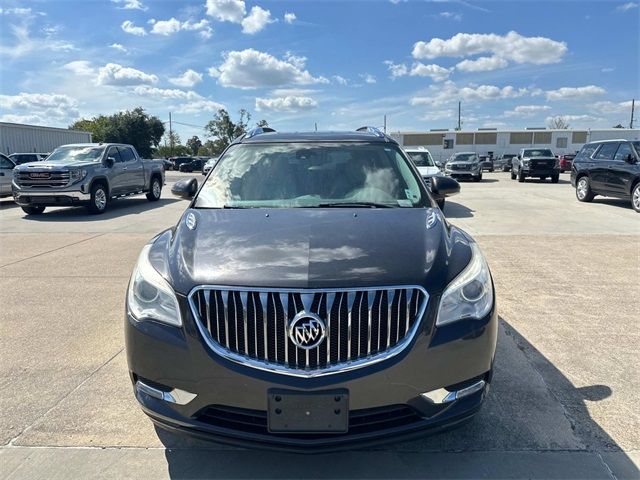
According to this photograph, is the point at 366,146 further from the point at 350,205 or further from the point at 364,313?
Answer: the point at 364,313

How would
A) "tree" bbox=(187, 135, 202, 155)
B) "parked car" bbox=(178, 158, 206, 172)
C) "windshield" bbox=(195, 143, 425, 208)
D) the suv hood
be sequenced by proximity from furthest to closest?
"tree" bbox=(187, 135, 202, 155) → "parked car" bbox=(178, 158, 206, 172) → "windshield" bbox=(195, 143, 425, 208) → the suv hood

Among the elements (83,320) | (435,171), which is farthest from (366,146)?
(435,171)

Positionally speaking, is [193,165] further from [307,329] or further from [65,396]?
[307,329]

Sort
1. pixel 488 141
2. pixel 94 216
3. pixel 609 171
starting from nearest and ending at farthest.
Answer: pixel 94 216, pixel 609 171, pixel 488 141

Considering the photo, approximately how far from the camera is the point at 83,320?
4801 millimetres

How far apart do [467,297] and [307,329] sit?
0.85 metres

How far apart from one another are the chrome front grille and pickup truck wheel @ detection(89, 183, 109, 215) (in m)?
12.3

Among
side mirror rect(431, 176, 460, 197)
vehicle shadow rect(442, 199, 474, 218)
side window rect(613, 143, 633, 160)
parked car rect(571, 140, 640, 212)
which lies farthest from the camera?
side window rect(613, 143, 633, 160)

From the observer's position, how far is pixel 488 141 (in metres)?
65.8

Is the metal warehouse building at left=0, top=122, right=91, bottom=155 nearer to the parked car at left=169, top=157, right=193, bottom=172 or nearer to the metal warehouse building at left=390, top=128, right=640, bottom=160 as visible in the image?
the parked car at left=169, top=157, right=193, bottom=172

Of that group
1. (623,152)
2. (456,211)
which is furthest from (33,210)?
(623,152)

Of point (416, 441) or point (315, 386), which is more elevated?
point (315, 386)

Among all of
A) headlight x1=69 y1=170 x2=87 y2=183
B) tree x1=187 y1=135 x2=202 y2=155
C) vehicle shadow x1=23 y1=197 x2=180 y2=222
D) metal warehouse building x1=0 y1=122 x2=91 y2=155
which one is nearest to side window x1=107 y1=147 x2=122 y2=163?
vehicle shadow x1=23 y1=197 x2=180 y2=222

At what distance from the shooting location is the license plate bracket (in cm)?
217
